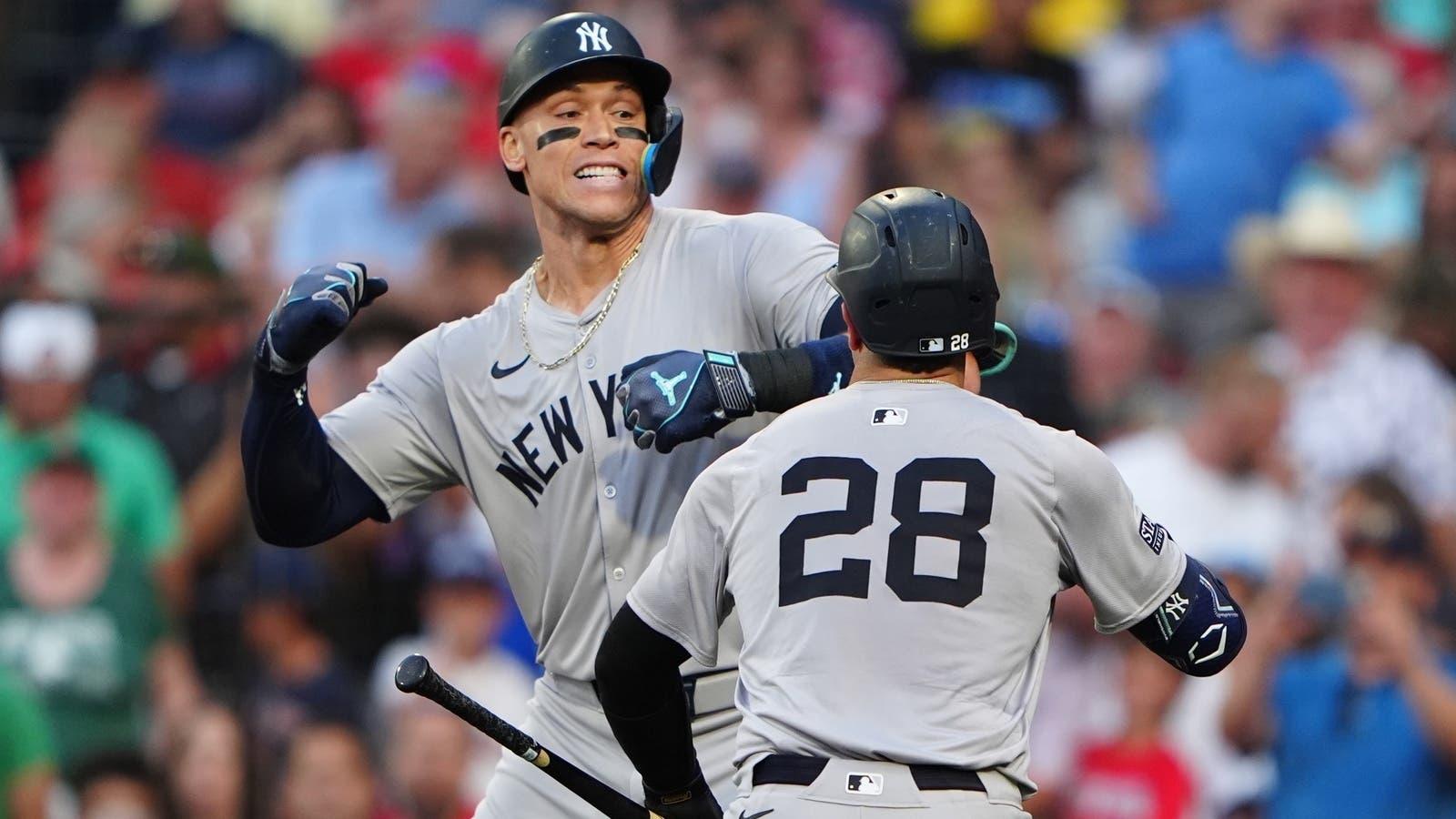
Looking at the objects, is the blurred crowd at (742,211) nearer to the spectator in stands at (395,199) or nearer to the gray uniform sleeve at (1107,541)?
the spectator in stands at (395,199)

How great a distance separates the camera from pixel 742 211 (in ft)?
32.9

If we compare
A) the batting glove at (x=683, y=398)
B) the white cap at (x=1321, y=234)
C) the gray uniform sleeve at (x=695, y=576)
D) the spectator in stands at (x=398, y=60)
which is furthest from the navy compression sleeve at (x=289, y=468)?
the spectator in stands at (x=398, y=60)

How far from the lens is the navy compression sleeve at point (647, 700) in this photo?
4.19 metres

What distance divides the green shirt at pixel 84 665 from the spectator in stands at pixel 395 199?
6.37 feet

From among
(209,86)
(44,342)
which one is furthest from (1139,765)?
(209,86)

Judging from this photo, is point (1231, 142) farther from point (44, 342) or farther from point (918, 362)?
point (918, 362)

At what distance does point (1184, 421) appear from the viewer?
910cm

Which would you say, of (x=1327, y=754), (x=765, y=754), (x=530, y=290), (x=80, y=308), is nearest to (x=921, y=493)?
(x=765, y=754)

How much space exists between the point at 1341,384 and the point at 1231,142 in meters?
1.66

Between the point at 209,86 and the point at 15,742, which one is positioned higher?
the point at 209,86

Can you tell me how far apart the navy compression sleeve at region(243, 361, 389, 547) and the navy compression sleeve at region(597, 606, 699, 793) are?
109 cm

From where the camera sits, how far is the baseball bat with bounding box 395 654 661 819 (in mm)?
4336

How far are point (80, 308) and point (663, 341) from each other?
198 inches

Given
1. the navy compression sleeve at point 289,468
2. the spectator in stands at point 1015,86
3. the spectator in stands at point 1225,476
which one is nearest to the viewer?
the navy compression sleeve at point 289,468
